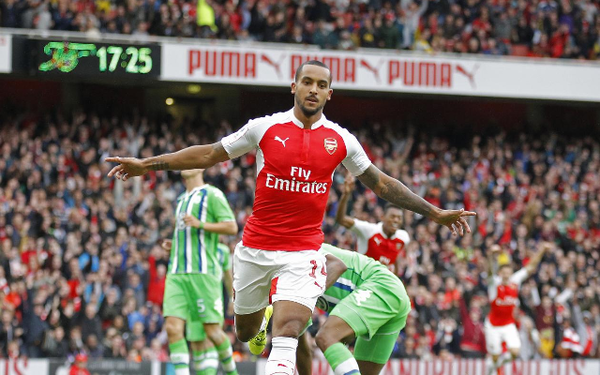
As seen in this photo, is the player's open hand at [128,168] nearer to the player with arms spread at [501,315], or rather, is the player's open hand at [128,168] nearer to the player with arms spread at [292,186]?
the player with arms spread at [292,186]

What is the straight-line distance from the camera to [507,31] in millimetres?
23266

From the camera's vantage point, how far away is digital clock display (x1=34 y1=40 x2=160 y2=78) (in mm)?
18938

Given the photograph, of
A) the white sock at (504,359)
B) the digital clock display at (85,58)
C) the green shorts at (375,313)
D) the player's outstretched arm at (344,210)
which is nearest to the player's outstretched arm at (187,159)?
the green shorts at (375,313)

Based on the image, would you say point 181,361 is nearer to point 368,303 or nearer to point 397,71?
point 368,303

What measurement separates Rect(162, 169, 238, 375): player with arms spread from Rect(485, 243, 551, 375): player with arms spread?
5894mm

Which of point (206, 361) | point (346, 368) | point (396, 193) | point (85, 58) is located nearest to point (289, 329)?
point (346, 368)

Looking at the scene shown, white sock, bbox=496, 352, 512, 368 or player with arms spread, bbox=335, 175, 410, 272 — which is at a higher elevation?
player with arms spread, bbox=335, 175, 410, 272

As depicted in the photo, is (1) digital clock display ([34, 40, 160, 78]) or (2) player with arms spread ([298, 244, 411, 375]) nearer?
(2) player with arms spread ([298, 244, 411, 375])

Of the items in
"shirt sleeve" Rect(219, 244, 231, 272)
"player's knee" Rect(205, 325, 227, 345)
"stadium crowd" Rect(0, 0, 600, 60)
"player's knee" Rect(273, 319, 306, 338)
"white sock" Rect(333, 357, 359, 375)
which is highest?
"stadium crowd" Rect(0, 0, 600, 60)

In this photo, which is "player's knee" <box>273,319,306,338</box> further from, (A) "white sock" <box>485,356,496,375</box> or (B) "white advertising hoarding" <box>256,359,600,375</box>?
(A) "white sock" <box>485,356,496,375</box>

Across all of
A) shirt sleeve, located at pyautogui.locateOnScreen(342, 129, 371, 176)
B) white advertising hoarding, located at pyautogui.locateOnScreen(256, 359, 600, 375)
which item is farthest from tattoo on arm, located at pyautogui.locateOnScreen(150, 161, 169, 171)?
white advertising hoarding, located at pyautogui.locateOnScreen(256, 359, 600, 375)

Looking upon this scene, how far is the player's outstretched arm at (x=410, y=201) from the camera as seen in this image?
6598 millimetres

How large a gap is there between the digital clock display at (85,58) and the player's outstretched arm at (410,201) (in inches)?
516

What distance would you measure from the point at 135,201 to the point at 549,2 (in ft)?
39.5
